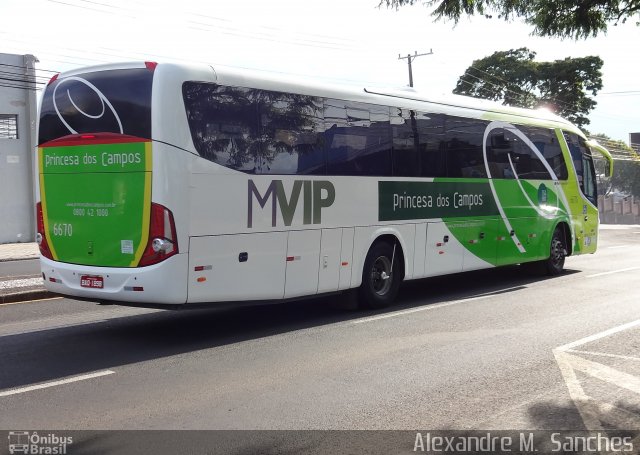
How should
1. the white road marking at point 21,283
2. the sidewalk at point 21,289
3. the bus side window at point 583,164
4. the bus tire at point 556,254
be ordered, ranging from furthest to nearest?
the bus side window at point 583,164 → the bus tire at point 556,254 → the white road marking at point 21,283 → the sidewalk at point 21,289

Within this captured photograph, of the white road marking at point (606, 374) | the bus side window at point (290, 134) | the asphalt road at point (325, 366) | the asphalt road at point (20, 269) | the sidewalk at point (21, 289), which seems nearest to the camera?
the asphalt road at point (325, 366)

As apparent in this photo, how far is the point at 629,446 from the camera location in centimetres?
484

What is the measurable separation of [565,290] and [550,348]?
509cm

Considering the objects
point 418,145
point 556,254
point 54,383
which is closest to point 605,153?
point 556,254

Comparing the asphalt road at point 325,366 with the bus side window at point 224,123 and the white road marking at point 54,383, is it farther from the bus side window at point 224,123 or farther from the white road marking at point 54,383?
the bus side window at point 224,123

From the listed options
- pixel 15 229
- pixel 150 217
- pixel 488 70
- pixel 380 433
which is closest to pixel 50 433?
pixel 380 433

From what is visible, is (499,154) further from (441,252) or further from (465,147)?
(441,252)

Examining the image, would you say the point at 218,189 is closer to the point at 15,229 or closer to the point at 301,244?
the point at 301,244

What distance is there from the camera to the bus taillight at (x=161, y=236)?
7.76m

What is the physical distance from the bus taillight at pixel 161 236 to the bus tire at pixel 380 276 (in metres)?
3.49

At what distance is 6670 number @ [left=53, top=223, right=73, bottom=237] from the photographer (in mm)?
8453

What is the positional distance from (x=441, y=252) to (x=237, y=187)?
4.69 m

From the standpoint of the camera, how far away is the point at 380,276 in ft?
35.4

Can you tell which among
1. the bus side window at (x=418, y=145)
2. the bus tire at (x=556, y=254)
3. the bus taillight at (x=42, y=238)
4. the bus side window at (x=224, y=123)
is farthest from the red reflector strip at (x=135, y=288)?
the bus tire at (x=556, y=254)
